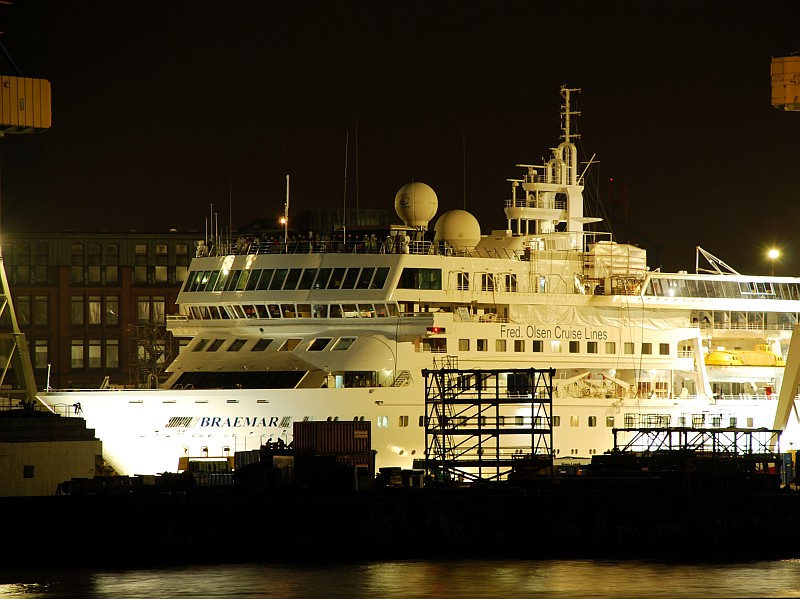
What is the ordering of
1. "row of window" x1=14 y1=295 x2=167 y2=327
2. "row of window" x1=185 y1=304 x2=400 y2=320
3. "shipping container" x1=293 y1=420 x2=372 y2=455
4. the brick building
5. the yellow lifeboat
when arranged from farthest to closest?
"row of window" x1=14 y1=295 x2=167 y2=327 < the brick building < the yellow lifeboat < "row of window" x1=185 y1=304 x2=400 y2=320 < "shipping container" x1=293 y1=420 x2=372 y2=455

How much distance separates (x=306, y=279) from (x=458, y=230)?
7.16m

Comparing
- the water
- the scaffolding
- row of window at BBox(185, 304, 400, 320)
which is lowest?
the water

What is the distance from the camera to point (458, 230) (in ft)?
224

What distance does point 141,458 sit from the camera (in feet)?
201

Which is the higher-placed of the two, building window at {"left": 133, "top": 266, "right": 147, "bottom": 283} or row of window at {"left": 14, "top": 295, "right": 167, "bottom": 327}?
building window at {"left": 133, "top": 266, "right": 147, "bottom": 283}

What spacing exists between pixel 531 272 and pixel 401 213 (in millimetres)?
5833

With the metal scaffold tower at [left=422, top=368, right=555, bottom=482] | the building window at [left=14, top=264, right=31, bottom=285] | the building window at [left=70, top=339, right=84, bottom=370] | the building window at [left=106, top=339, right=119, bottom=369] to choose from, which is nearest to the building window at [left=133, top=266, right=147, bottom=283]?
the building window at [left=106, top=339, right=119, bottom=369]

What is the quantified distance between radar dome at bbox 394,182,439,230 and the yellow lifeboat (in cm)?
1384

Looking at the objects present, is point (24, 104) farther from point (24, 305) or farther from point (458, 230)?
point (24, 305)

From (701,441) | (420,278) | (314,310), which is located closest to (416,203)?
(420,278)

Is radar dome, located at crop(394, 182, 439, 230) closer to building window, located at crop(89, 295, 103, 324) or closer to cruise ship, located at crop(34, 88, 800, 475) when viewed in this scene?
cruise ship, located at crop(34, 88, 800, 475)

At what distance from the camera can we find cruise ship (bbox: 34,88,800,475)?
61.6 meters

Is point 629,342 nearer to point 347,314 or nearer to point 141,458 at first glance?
point 347,314

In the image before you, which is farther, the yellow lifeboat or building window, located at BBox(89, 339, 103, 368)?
building window, located at BBox(89, 339, 103, 368)
